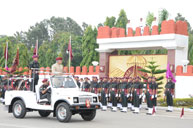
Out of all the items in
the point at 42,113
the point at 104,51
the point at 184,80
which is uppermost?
the point at 104,51

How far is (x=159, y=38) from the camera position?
25953 mm

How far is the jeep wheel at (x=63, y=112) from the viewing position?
44.0 ft

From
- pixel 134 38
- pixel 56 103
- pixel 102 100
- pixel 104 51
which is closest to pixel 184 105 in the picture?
pixel 102 100

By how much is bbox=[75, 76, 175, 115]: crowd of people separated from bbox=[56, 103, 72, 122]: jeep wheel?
599cm

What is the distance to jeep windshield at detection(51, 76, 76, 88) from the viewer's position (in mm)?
14602

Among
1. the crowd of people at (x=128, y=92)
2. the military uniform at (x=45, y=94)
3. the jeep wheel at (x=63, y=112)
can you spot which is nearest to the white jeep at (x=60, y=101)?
the jeep wheel at (x=63, y=112)

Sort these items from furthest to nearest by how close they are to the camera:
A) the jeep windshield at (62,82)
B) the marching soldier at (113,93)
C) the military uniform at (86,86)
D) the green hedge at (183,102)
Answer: the military uniform at (86,86), the green hedge at (183,102), the marching soldier at (113,93), the jeep windshield at (62,82)

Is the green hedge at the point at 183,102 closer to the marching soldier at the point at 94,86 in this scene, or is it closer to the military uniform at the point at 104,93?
the military uniform at the point at 104,93

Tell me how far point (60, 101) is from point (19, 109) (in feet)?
6.91

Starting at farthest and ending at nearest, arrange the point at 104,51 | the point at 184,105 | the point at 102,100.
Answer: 1. the point at 104,51
2. the point at 184,105
3. the point at 102,100

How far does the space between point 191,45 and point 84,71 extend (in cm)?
1753

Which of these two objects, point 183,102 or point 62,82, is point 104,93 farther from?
point 62,82

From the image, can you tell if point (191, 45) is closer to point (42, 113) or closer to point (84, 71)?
point (84, 71)

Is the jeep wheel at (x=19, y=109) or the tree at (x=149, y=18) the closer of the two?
the jeep wheel at (x=19, y=109)
